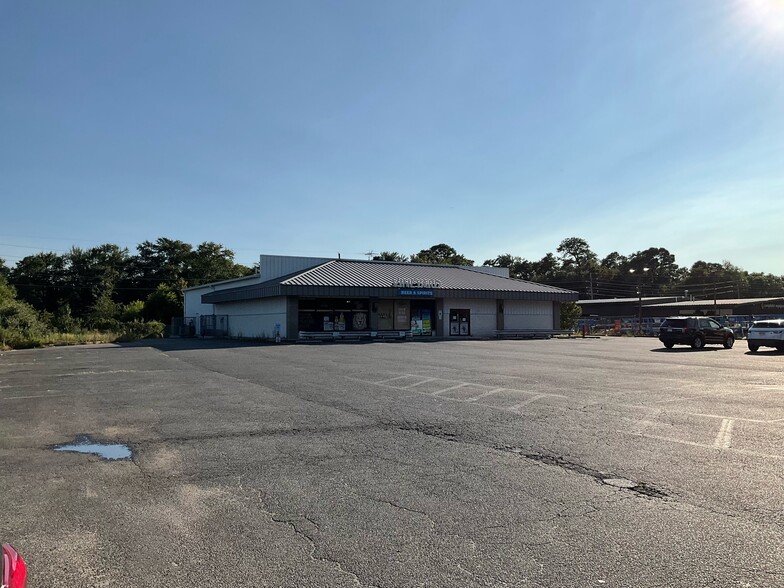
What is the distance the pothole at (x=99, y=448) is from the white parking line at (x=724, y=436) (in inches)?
290

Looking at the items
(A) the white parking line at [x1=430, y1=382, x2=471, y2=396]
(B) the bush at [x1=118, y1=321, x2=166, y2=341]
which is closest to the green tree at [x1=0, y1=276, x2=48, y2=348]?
(B) the bush at [x1=118, y1=321, x2=166, y2=341]

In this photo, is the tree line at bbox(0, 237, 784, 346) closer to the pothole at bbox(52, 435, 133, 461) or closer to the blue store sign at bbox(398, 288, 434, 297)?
the blue store sign at bbox(398, 288, 434, 297)

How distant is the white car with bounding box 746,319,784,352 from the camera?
25.7m

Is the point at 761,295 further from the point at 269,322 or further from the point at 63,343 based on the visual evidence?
the point at 63,343

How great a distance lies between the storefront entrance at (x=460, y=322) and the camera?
4391cm

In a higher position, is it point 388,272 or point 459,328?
point 388,272

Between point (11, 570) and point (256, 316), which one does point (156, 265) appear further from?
point (11, 570)

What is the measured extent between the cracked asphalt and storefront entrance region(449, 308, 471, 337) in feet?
105

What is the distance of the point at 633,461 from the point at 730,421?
3.44 m

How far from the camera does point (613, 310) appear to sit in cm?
7912

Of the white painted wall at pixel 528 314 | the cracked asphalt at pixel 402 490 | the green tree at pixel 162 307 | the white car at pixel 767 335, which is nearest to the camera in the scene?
the cracked asphalt at pixel 402 490

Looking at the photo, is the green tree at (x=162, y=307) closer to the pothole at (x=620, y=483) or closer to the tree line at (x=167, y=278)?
the tree line at (x=167, y=278)

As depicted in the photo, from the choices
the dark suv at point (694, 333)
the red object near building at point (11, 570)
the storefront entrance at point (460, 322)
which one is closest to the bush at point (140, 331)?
the storefront entrance at point (460, 322)

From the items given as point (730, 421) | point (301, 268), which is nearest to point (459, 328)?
point (301, 268)
